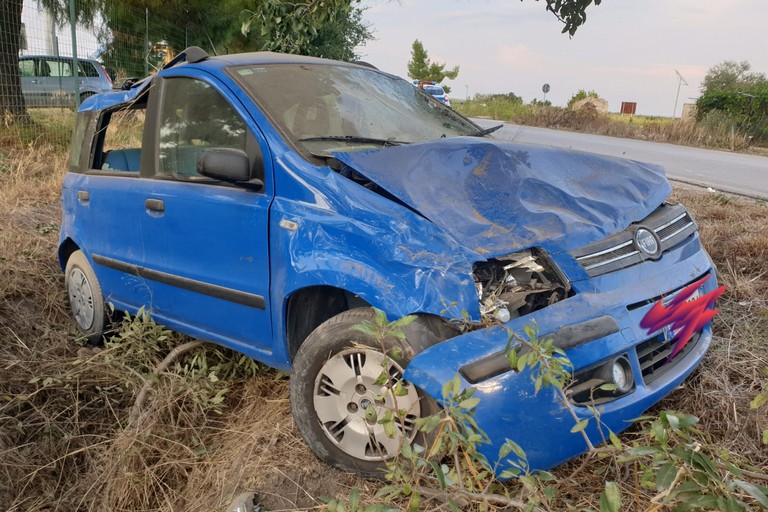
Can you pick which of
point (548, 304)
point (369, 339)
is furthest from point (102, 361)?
point (548, 304)

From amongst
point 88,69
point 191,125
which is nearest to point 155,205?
point 191,125

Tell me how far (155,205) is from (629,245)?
2395 millimetres

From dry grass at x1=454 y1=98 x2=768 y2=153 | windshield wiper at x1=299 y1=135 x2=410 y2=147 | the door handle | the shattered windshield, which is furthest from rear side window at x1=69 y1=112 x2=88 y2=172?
dry grass at x1=454 y1=98 x2=768 y2=153

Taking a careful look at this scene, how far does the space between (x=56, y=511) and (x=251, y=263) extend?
53.2 inches

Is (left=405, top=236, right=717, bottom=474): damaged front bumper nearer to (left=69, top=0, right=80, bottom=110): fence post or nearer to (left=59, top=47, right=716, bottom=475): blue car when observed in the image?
(left=59, top=47, right=716, bottom=475): blue car

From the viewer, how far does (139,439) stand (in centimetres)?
302

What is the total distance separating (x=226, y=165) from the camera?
2869mm

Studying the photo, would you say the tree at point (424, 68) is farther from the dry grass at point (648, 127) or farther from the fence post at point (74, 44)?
the fence post at point (74, 44)

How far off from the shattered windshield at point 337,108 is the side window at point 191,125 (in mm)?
179

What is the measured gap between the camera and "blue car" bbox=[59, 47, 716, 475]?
7.68 feet

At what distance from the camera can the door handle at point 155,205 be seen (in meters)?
3.42

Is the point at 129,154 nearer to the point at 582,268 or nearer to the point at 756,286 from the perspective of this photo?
the point at 582,268

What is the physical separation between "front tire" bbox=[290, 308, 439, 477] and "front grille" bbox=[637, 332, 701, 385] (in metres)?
0.87

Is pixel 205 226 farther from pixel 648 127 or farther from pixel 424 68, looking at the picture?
pixel 424 68
